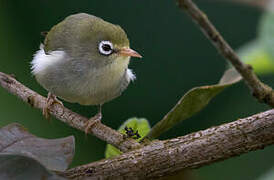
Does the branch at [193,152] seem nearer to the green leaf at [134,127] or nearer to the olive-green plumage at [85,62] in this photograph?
the green leaf at [134,127]

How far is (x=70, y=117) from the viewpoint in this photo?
191 cm

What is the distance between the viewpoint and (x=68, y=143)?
1382 mm

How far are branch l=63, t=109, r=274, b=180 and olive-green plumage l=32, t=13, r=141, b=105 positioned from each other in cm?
115

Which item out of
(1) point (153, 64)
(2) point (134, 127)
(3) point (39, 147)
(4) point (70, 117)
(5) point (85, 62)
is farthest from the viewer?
(1) point (153, 64)

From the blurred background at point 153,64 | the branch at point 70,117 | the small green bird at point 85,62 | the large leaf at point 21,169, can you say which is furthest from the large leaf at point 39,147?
the blurred background at point 153,64

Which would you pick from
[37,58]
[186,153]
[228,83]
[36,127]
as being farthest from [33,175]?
[36,127]

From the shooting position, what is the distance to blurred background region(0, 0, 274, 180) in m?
3.83

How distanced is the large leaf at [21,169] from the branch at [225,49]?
519mm

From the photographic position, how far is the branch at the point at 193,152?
1395 mm

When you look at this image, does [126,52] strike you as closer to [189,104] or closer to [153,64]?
[189,104]

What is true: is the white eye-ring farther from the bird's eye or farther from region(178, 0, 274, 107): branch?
region(178, 0, 274, 107): branch

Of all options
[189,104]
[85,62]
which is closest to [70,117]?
[189,104]

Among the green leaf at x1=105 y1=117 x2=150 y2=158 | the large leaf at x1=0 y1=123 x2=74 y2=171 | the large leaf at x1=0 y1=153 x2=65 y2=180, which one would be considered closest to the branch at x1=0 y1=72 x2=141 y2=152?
the green leaf at x1=105 y1=117 x2=150 y2=158

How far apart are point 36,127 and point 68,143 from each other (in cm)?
242
